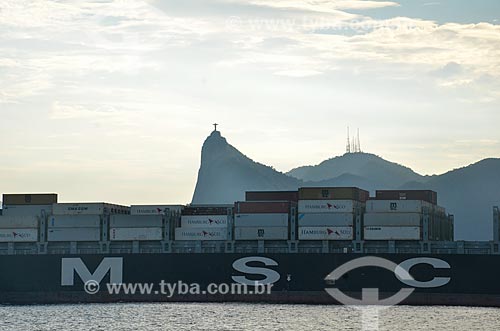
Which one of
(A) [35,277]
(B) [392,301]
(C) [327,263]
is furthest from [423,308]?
(A) [35,277]

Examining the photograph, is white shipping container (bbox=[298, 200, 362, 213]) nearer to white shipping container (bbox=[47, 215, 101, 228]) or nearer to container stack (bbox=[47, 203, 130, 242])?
container stack (bbox=[47, 203, 130, 242])

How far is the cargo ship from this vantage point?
83312 mm

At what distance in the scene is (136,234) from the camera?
89.1 metres

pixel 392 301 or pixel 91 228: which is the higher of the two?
pixel 91 228

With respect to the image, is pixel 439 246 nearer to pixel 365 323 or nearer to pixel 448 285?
pixel 448 285

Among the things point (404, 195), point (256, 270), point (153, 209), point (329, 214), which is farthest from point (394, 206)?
point (153, 209)

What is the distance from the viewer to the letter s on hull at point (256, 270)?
8550 centimetres

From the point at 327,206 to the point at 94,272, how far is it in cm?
2021

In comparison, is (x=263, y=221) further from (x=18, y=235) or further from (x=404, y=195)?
(x=18, y=235)

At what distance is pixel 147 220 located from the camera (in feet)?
293

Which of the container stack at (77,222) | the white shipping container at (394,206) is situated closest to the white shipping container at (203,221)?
the container stack at (77,222)

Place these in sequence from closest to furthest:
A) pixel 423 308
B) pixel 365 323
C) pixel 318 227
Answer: pixel 365 323, pixel 423 308, pixel 318 227

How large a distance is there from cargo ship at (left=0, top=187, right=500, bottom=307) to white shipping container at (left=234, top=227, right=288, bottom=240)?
80mm

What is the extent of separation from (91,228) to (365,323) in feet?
97.9
